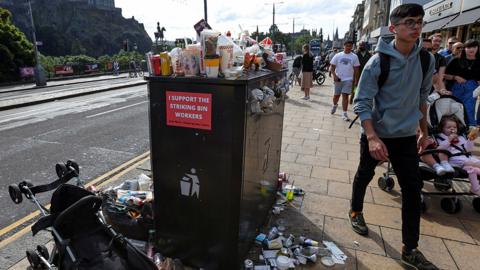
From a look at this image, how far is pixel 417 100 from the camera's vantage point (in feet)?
8.77

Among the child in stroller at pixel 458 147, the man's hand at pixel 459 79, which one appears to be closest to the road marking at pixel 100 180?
the child in stroller at pixel 458 147

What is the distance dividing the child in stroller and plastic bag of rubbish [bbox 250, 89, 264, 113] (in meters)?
2.68

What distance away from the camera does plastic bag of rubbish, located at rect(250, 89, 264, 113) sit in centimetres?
232

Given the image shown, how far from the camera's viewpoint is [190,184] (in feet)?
8.23

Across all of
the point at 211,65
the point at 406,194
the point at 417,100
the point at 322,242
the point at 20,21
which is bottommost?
the point at 322,242

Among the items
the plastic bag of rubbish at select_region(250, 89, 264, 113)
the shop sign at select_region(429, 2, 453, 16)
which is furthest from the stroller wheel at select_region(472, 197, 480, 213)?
the shop sign at select_region(429, 2, 453, 16)

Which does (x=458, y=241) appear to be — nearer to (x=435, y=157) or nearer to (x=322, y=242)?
(x=435, y=157)

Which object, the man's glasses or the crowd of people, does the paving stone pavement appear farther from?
the man's glasses

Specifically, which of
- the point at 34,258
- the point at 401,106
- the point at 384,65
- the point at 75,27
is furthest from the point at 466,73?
the point at 75,27

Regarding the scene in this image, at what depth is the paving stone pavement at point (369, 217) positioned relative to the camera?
2881mm

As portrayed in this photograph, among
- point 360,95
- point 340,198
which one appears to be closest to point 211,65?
point 360,95

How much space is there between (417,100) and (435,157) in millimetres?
1422

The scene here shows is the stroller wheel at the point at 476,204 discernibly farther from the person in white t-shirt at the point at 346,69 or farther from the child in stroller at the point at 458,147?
the person in white t-shirt at the point at 346,69

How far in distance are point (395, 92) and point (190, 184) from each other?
181cm
